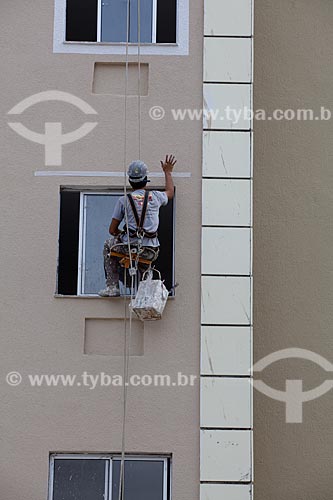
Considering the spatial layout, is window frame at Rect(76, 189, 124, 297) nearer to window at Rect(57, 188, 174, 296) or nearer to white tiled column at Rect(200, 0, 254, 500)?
window at Rect(57, 188, 174, 296)

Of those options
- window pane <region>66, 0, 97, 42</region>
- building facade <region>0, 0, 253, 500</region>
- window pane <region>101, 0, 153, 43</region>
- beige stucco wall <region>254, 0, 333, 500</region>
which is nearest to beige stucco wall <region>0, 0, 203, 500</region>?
building facade <region>0, 0, 253, 500</region>

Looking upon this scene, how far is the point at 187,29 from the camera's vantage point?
46.1ft

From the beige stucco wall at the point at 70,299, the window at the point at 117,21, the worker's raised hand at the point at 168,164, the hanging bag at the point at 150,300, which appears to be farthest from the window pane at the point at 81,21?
the hanging bag at the point at 150,300

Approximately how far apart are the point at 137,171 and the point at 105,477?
3266mm

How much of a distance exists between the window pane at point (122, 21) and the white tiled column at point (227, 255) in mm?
706

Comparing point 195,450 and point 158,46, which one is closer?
point 195,450

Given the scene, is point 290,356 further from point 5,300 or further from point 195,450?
point 5,300

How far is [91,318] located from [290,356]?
2.34 meters

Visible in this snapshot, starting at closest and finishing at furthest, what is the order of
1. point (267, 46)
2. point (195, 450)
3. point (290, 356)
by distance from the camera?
point (195, 450) < point (290, 356) < point (267, 46)

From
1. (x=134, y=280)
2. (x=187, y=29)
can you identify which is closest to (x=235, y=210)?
(x=134, y=280)

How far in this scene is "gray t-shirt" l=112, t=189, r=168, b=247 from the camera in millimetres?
13172

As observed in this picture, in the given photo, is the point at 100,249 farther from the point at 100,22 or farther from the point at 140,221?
the point at 100,22

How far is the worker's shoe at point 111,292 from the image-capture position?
13266mm

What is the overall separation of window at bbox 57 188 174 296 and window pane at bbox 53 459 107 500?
184cm
